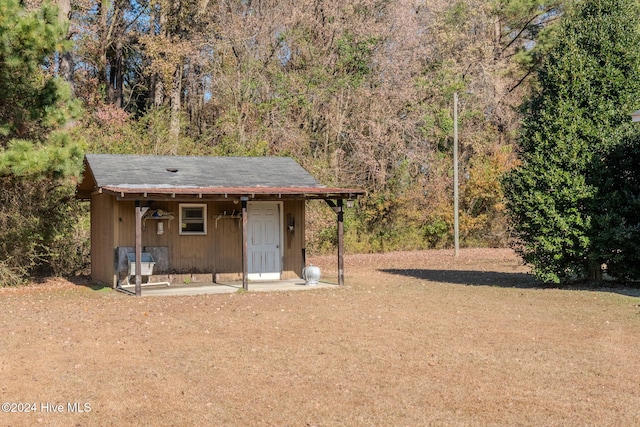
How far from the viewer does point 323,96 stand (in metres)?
29.2

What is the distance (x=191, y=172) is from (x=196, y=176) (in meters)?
0.38

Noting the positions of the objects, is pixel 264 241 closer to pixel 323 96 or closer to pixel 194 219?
pixel 194 219

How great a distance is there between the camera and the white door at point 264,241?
17.8 meters

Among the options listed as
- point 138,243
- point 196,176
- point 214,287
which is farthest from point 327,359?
point 196,176

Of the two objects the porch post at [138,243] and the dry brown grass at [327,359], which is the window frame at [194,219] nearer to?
the porch post at [138,243]

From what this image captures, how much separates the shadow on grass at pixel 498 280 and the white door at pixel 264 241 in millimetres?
4140

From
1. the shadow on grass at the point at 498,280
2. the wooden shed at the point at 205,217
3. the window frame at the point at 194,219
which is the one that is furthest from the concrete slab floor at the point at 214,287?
the shadow on grass at the point at 498,280

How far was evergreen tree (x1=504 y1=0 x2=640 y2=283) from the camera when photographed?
→ 611 inches

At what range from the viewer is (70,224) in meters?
19.8

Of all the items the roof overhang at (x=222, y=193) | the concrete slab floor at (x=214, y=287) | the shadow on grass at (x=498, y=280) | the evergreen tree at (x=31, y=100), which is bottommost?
the shadow on grass at (x=498, y=280)

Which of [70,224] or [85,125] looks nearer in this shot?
[70,224]

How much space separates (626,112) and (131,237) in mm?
11594

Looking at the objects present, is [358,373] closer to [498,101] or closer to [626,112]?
[626,112]

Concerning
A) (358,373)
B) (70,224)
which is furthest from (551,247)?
(70,224)
